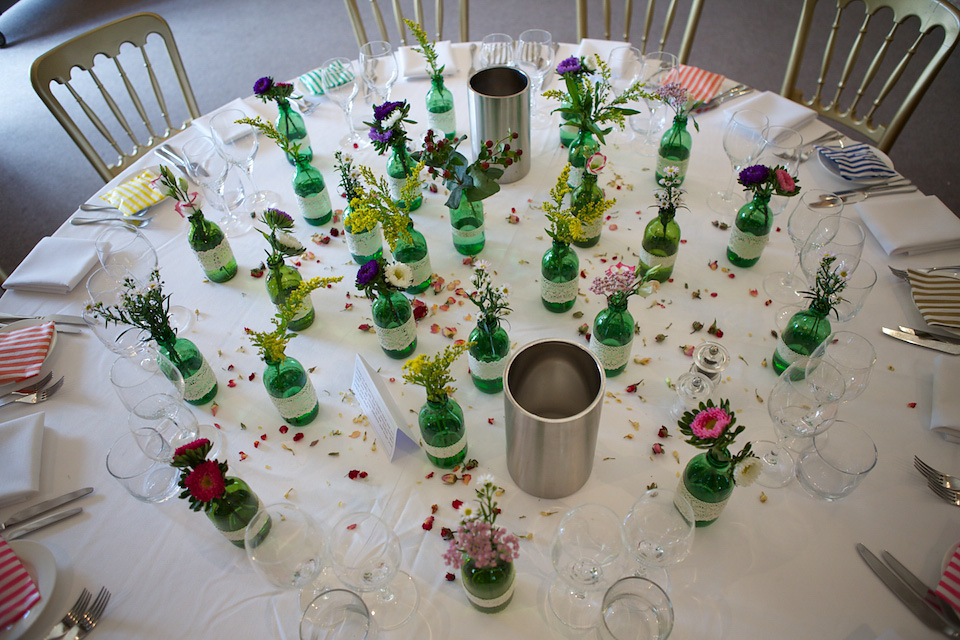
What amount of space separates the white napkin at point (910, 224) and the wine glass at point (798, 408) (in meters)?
0.66

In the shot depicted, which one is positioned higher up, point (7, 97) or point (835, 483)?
point (835, 483)

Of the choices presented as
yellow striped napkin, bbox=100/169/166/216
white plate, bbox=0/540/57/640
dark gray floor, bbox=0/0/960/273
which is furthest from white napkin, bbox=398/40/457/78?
dark gray floor, bbox=0/0/960/273

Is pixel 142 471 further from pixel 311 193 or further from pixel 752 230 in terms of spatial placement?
pixel 752 230

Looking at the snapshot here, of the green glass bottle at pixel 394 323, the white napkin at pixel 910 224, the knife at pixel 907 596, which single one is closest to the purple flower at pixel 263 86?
the green glass bottle at pixel 394 323

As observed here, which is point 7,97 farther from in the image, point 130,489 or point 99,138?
point 130,489

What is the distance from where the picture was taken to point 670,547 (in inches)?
42.1

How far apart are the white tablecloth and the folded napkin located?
5 centimetres

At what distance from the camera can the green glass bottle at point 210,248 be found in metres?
1.70

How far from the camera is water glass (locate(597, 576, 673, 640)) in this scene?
3.23 feet

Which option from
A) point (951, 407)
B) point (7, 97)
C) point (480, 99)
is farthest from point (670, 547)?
point (7, 97)

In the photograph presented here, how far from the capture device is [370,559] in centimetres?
106

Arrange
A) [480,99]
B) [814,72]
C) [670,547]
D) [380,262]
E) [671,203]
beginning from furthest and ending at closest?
1. [814,72]
2. [480,99]
3. [671,203]
4. [380,262]
5. [670,547]

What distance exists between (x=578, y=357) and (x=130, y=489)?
93 cm

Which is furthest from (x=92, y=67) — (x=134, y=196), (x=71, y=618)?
(x=71, y=618)
